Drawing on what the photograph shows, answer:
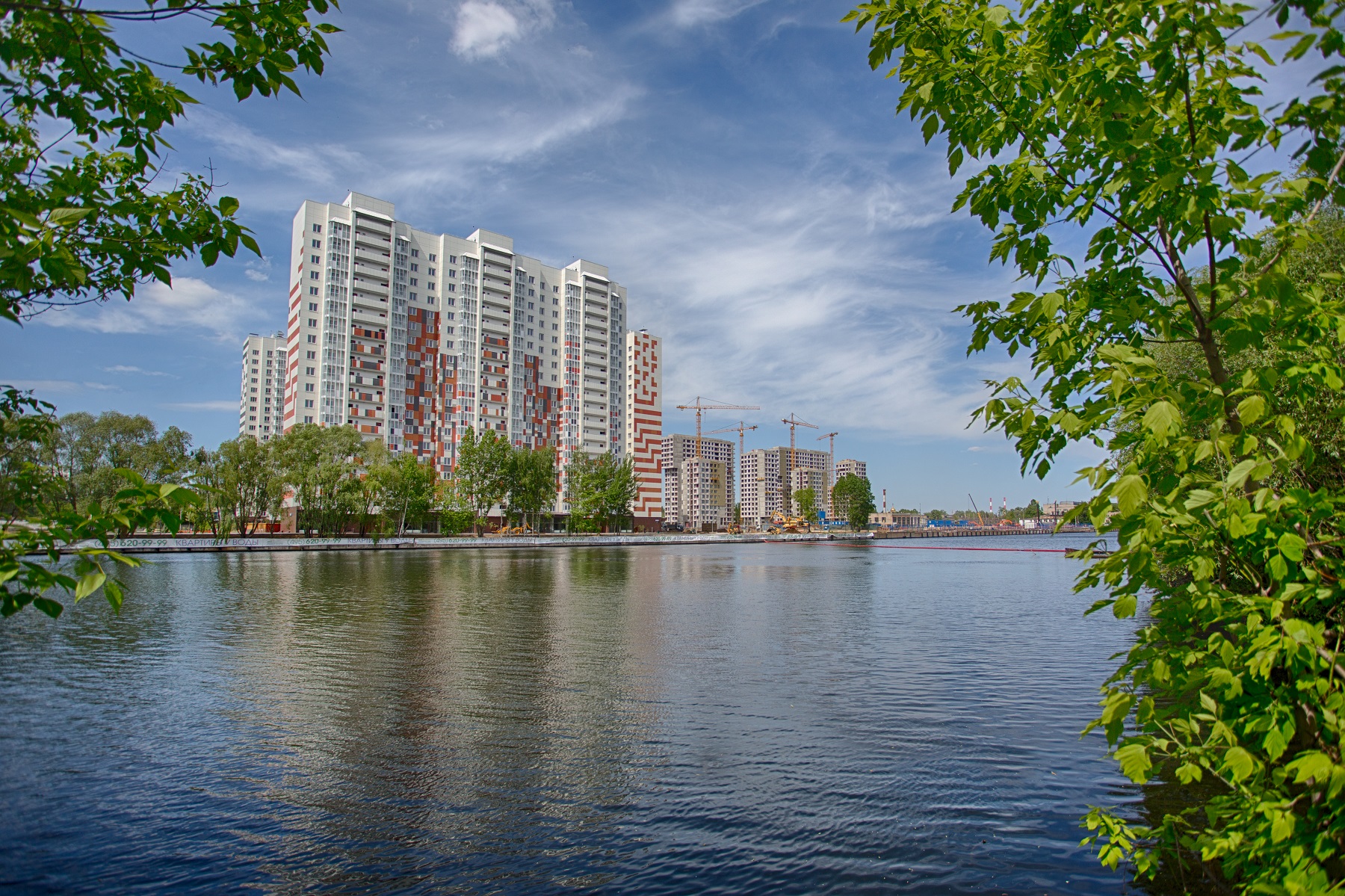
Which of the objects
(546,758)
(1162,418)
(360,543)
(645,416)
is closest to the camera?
(1162,418)

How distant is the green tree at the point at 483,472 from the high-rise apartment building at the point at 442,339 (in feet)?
51.0

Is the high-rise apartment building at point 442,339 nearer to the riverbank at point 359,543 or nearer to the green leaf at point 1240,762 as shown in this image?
the riverbank at point 359,543

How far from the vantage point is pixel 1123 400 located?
4.28 meters

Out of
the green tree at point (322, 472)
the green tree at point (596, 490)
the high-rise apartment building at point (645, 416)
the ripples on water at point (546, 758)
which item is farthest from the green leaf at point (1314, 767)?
the high-rise apartment building at point (645, 416)

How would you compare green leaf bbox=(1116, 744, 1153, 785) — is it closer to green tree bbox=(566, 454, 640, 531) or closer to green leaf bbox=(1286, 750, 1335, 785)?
green leaf bbox=(1286, 750, 1335, 785)

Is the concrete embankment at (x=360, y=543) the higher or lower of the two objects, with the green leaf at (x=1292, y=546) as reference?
lower

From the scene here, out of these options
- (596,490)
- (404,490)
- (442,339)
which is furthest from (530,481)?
(442,339)

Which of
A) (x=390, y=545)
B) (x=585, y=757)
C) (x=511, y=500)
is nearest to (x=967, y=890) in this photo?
(x=585, y=757)

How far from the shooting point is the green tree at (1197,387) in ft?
12.2

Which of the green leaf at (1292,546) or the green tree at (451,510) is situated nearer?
the green leaf at (1292,546)

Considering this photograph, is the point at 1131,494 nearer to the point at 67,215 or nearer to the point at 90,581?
the point at 90,581

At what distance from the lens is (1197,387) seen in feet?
13.6

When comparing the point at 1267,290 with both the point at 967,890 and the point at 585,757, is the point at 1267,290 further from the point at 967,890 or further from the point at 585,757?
the point at 585,757

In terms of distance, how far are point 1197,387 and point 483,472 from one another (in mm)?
131655
